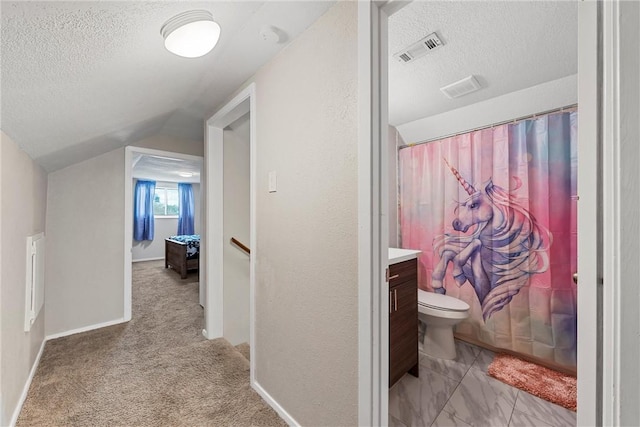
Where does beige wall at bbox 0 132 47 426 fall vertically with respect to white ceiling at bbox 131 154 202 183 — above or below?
A: below

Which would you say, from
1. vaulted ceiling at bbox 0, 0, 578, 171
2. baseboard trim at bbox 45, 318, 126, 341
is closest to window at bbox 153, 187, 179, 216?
baseboard trim at bbox 45, 318, 126, 341

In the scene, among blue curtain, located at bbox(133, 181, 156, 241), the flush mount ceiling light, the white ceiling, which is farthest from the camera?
blue curtain, located at bbox(133, 181, 156, 241)

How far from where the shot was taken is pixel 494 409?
1611 millimetres

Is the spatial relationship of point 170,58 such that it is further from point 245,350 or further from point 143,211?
point 143,211

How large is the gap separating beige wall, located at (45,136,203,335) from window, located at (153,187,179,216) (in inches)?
193

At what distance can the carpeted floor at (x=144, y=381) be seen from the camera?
1487 millimetres

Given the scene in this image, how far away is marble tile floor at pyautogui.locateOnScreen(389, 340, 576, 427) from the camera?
1.53 m

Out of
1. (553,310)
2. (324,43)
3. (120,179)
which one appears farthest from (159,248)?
(553,310)

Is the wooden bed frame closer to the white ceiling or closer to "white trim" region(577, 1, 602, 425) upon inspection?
the white ceiling

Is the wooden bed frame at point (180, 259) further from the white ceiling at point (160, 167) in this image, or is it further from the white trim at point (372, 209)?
the white trim at point (372, 209)

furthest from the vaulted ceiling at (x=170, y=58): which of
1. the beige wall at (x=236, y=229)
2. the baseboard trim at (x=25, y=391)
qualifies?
the baseboard trim at (x=25, y=391)

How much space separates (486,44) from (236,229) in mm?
2411
